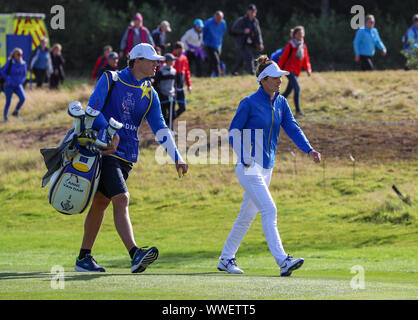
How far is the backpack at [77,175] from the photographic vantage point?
907 centimetres

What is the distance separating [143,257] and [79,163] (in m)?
1.10

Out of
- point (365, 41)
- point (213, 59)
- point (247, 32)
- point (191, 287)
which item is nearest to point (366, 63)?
point (365, 41)

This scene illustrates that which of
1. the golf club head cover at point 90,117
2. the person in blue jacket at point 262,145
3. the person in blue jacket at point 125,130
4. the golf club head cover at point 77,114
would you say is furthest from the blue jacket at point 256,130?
the golf club head cover at point 77,114

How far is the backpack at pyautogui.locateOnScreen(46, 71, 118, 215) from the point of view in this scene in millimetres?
9070

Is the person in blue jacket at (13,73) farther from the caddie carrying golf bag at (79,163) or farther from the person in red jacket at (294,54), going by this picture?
the caddie carrying golf bag at (79,163)

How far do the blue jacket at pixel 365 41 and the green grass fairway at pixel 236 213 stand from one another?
80 centimetres

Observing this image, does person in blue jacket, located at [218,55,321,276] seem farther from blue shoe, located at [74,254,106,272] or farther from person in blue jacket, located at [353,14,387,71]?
person in blue jacket, located at [353,14,387,71]

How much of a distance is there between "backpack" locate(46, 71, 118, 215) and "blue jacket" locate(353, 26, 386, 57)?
20.7m

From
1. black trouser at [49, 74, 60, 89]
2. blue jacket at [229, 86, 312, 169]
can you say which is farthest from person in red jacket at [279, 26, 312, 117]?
black trouser at [49, 74, 60, 89]

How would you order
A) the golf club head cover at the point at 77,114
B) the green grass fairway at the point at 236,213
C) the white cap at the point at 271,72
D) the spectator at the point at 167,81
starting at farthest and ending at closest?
the spectator at the point at 167,81
the white cap at the point at 271,72
the golf club head cover at the point at 77,114
the green grass fairway at the point at 236,213

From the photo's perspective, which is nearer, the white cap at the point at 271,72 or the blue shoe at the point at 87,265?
the blue shoe at the point at 87,265
